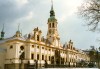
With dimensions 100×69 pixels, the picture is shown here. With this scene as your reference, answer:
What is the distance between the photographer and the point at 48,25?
67.2m

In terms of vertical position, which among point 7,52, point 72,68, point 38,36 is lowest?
point 72,68

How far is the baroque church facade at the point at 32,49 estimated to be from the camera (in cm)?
4810

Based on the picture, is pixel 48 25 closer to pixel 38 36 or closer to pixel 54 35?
pixel 54 35

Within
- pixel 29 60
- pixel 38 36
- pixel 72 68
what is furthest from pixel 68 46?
pixel 29 60

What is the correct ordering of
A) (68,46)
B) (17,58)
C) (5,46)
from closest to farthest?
(17,58) < (5,46) < (68,46)

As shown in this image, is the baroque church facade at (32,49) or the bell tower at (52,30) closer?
the baroque church facade at (32,49)

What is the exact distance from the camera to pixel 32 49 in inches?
2026

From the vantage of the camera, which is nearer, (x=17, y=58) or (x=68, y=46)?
(x=17, y=58)

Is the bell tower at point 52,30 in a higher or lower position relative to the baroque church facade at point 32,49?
higher

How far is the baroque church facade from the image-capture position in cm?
4810

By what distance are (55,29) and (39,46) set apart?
1373cm

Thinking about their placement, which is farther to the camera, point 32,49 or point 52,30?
point 52,30

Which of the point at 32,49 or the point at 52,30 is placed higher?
the point at 52,30

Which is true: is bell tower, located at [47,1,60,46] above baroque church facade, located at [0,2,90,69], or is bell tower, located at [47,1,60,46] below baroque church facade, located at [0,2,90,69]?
above
